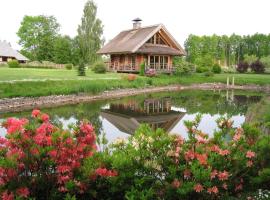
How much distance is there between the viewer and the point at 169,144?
4.68 metres

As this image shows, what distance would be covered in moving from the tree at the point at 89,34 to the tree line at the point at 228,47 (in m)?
26.2

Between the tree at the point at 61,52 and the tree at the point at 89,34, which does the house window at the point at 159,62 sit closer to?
the tree at the point at 89,34

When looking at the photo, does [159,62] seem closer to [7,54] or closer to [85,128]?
[7,54]

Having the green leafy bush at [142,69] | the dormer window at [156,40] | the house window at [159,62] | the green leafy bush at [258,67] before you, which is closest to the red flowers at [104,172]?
the green leafy bush at [142,69]

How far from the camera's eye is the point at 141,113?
60.6 feet

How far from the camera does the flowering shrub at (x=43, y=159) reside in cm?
408

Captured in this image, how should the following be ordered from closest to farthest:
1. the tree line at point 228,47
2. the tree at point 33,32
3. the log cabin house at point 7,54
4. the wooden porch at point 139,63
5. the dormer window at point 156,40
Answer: the wooden porch at point 139,63, the dormer window at point 156,40, the log cabin house at point 7,54, the tree at point 33,32, the tree line at point 228,47

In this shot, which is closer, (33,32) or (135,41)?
(135,41)

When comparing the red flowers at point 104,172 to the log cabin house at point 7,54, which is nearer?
the red flowers at point 104,172

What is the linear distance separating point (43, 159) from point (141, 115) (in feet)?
44.9

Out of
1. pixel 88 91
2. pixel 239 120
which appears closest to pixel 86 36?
A: pixel 88 91

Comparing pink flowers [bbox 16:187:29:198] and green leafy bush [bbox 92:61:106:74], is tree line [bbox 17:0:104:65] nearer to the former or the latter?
green leafy bush [bbox 92:61:106:74]

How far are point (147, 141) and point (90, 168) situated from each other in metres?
0.86

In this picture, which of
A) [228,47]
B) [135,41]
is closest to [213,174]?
[135,41]
